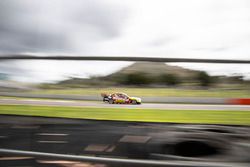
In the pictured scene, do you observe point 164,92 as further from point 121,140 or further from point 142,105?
point 121,140

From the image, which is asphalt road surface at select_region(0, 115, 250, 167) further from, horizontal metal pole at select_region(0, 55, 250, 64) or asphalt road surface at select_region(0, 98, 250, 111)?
horizontal metal pole at select_region(0, 55, 250, 64)

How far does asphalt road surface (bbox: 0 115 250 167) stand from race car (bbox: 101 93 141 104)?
69 millimetres

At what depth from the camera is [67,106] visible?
1020 mm

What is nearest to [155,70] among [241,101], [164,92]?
[164,92]

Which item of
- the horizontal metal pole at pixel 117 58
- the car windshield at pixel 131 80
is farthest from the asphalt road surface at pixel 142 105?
the horizontal metal pole at pixel 117 58

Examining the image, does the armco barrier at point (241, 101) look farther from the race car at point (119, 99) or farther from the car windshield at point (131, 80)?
the race car at point (119, 99)

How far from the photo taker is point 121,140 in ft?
3.59

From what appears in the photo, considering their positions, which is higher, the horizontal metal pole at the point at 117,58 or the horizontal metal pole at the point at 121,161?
the horizontal metal pole at the point at 117,58

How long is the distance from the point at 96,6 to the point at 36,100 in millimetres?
343

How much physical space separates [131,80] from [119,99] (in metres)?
0.07

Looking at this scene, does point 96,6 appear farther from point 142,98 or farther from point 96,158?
point 96,158

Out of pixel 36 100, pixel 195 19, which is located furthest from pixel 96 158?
pixel 195 19

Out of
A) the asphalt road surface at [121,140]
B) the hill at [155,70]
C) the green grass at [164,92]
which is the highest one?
the hill at [155,70]

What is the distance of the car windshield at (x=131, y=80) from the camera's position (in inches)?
37.4
